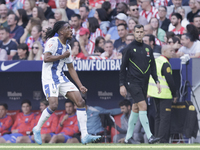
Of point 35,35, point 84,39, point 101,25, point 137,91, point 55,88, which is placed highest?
point 101,25

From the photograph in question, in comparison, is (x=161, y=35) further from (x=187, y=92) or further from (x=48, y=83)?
(x=48, y=83)

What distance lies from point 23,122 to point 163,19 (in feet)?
13.7

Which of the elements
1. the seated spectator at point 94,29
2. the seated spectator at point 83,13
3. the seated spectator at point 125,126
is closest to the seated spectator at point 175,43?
the seated spectator at point 125,126

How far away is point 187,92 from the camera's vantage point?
805 centimetres

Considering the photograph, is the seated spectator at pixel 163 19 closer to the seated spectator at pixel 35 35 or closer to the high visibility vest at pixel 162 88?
the high visibility vest at pixel 162 88

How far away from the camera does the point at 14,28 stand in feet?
35.0

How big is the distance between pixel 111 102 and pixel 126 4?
2.84 m

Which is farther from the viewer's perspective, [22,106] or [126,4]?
[126,4]

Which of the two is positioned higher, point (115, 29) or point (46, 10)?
point (46, 10)

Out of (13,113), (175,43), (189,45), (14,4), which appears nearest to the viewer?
(189,45)

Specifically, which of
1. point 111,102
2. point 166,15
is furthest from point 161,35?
point 111,102

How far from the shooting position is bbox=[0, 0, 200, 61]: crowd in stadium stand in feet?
28.4

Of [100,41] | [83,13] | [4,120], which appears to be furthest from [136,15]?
[4,120]

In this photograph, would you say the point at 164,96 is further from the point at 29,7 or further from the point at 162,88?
the point at 29,7
